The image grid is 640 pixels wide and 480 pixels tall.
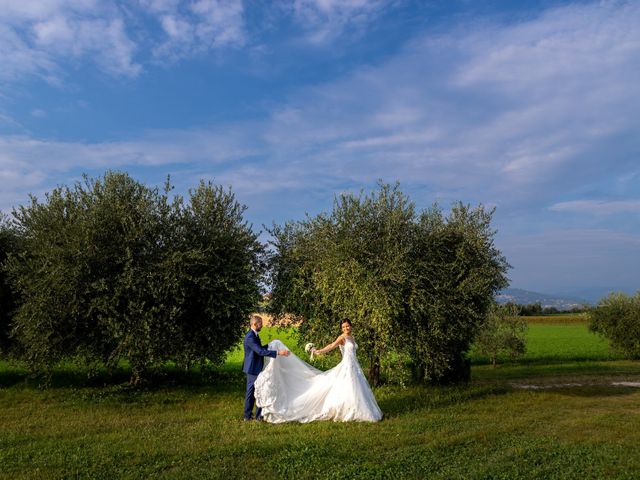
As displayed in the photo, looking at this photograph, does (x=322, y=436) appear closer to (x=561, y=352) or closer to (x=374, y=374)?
(x=374, y=374)

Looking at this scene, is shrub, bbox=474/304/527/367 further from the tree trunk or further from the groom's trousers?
the groom's trousers

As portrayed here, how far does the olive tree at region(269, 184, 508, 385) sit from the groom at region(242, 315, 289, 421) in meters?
4.58

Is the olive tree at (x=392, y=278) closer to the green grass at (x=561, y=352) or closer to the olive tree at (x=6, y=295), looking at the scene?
the olive tree at (x=6, y=295)

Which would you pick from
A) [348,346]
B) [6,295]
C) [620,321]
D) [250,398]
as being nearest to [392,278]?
[348,346]

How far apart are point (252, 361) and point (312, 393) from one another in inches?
72.3

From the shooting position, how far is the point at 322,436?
11531 mm

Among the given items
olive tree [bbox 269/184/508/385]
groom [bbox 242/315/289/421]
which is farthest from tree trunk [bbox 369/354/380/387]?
groom [bbox 242/315/289/421]

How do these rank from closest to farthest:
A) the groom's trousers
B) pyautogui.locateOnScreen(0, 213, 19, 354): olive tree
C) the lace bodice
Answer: the groom's trousers < the lace bodice < pyautogui.locateOnScreen(0, 213, 19, 354): olive tree

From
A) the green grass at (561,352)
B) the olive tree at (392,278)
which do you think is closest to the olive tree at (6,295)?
the olive tree at (392,278)

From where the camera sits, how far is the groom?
13555 millimetres

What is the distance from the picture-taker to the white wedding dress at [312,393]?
43.6 feet

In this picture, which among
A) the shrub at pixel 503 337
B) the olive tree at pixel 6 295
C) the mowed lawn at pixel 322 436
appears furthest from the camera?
the shrub at pixel 503 337

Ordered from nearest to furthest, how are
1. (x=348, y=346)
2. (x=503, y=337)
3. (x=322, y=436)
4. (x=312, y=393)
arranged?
1. (x=322, y=436)
2. (x=312, y=393)
3. (x=348, y=346)
4. (x=503, y=337)

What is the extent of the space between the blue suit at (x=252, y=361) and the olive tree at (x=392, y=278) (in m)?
4.61
